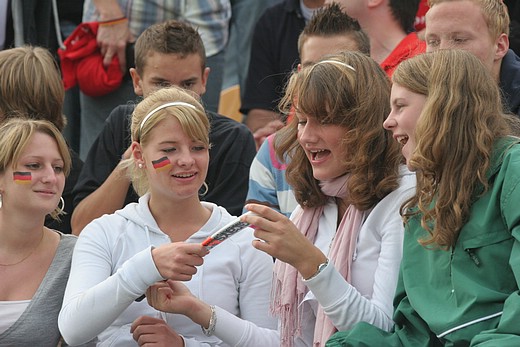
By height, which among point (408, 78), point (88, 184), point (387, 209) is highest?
point (408, 78)

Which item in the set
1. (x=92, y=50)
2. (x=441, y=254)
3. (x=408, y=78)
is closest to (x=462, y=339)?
(x=441, y=254)

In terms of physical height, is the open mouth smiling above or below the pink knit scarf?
above

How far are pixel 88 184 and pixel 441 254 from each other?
2.38m

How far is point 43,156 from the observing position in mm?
4492

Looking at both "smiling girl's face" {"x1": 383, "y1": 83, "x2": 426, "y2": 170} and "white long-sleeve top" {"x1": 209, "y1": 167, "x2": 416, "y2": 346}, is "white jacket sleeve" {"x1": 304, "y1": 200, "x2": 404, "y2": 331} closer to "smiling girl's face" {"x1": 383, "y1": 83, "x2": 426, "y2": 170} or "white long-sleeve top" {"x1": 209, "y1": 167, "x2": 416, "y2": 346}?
"white long-sleeve top" {"x1": 209, "y1": 167, "x2": 416, "y2": 346}

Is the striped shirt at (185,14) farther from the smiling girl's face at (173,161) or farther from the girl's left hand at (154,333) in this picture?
the girl's left hand at (154,333)

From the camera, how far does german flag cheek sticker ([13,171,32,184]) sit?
443cm

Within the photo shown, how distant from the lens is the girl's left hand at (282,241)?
3678 mm

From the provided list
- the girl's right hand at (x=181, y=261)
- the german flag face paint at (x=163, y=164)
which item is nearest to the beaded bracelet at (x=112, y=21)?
the german flag face paint at (x=163, y=164)

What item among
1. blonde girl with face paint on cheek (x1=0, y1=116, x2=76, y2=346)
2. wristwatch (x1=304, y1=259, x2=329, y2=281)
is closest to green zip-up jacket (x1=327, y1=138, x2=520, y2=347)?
wristwatch (x1=304, y1=259, x2=329, y2=281)

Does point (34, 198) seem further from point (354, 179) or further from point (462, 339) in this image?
point (462, 339)

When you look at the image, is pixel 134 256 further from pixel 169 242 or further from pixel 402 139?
pixel 402 139

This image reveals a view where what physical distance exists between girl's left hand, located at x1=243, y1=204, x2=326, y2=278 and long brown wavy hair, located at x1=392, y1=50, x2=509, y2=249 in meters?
0.43

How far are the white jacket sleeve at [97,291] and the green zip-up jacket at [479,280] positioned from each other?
0.82 meters
